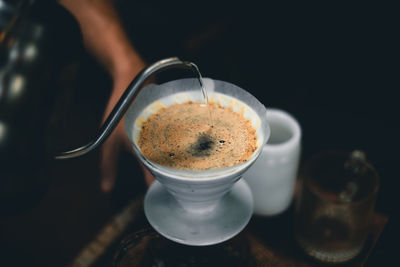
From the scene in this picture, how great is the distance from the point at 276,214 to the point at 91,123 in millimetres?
1291

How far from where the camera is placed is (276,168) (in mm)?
1119

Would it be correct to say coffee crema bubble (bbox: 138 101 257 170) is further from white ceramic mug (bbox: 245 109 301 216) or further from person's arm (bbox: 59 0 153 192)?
person's arm (bbox: 59 0 153 192)

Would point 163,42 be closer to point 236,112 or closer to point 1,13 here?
point 236,112

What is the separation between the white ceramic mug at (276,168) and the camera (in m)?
1.10

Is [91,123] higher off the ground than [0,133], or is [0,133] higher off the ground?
[0,133]

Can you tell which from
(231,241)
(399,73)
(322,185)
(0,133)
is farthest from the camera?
(399,73)

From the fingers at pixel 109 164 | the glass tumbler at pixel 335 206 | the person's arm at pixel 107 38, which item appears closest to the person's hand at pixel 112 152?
the fingers at pixel 109 164

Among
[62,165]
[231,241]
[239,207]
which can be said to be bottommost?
[62,165]

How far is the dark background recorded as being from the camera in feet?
5.46

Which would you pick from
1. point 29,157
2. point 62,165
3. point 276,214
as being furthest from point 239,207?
point 62,165

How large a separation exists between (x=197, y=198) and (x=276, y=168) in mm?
389

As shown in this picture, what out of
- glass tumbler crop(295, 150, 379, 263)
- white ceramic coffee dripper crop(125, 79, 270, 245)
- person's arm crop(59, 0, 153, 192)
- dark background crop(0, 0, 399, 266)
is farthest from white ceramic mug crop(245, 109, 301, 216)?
person's arm crop(59, 0, 153, 192)

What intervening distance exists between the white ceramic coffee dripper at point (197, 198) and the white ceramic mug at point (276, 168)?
0.52 ft

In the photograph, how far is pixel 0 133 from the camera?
0.53 metres
